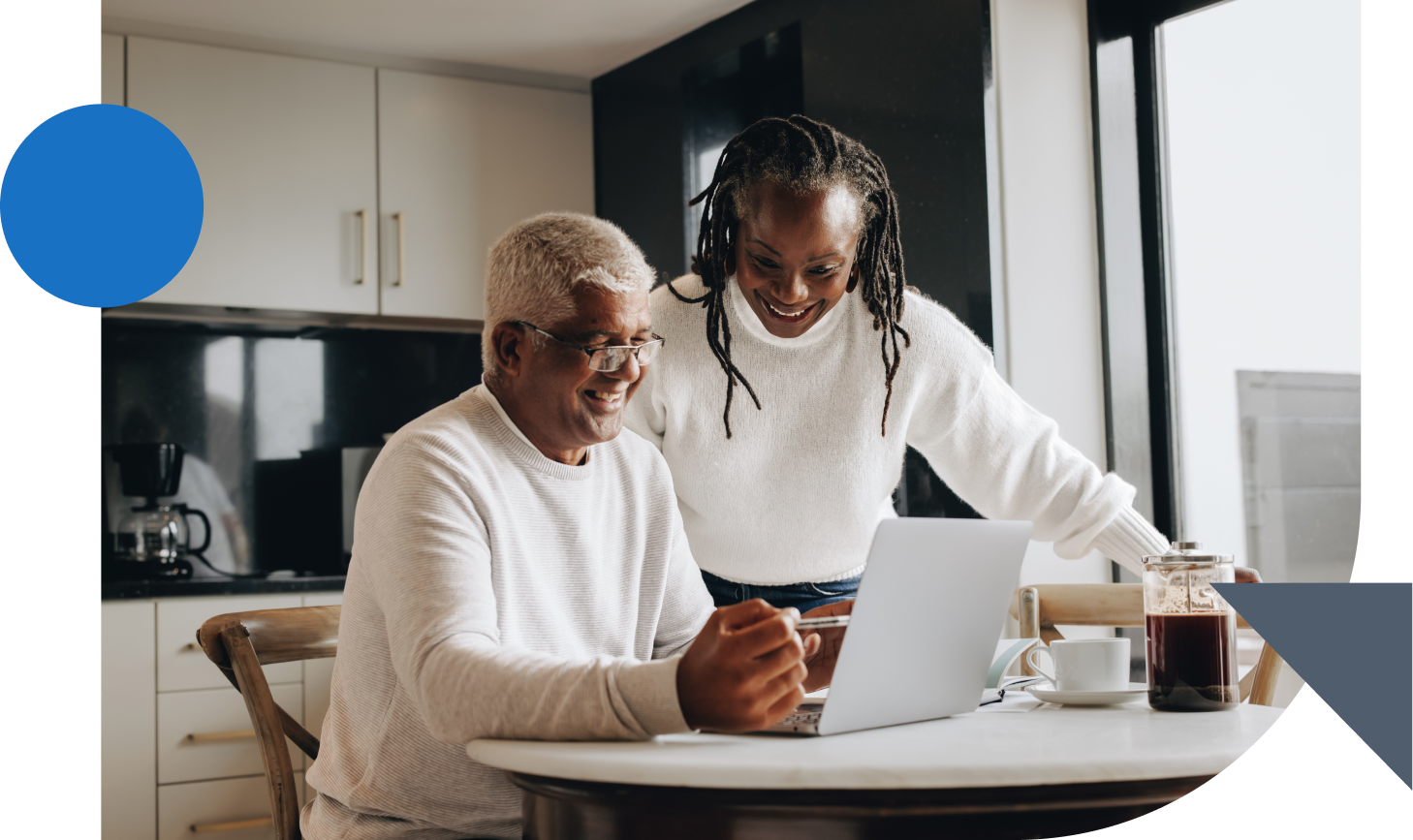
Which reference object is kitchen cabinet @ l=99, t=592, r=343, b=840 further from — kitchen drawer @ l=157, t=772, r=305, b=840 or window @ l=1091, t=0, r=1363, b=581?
window @ l=1091, t=0, r=1363, b=581

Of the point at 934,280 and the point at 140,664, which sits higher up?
the point at 934,280

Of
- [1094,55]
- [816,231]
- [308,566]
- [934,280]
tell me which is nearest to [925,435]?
[816,231]

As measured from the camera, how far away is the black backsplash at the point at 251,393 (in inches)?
134

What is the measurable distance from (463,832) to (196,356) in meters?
2.70

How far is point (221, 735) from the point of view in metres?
2.91

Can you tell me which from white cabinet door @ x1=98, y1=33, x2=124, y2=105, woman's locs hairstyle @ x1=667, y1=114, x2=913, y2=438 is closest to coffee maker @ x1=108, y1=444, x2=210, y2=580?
white cabinet door @ x1=98, y1=33, x2=124, y2=105

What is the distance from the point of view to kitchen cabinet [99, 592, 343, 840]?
9.21 ft

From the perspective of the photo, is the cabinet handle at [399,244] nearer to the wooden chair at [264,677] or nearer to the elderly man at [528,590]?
the wooden chair at [264,677]

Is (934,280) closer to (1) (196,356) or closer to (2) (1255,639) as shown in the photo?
(2) (1255,639)

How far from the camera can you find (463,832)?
1151mm

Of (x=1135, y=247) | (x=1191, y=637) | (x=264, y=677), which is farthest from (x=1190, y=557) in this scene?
(x=1135, y=247)

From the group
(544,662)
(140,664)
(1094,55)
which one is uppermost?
(1094,55)

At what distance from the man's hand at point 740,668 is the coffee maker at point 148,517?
2.63m

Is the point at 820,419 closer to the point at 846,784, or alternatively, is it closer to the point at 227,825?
the point at 846,784
